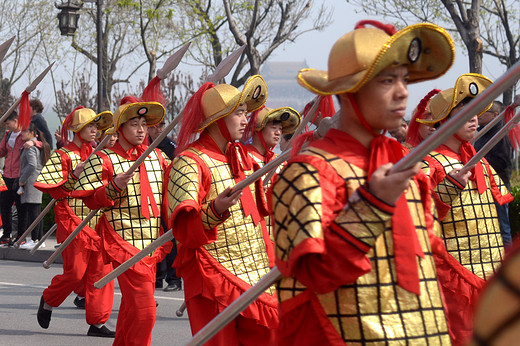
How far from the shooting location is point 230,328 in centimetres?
452

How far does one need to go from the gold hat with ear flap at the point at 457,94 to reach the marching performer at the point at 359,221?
2.63 metres

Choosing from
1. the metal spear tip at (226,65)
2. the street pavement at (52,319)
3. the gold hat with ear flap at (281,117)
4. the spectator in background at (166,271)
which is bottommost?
the street pavement at (52,319)

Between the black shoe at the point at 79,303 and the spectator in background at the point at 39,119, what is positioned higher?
the spectator in background at the point at 39,119

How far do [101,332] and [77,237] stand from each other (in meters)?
0.99

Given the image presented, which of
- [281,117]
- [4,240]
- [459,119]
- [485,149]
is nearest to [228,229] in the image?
[485,149]

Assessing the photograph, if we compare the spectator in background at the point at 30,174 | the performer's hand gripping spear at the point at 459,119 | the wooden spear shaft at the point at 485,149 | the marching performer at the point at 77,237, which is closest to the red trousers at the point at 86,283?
the marching performer at the point at 77,237

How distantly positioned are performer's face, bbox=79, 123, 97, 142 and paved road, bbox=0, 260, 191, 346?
65.1 inches

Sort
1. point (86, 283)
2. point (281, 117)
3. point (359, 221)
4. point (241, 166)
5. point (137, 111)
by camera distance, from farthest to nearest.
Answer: point (281, 117)
point (86, 283)
point (137, 111)
point (241, 166)
point (359, 221)

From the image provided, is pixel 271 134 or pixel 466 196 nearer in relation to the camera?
pixel 466 196

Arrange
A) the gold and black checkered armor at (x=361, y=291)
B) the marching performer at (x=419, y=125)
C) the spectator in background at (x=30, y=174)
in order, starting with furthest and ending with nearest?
1. the spectator in background at (x=30, y=174)
2. the marching performer at (x=419, y=125)
3. the gold and black checkered armor at (x=361, y=291)

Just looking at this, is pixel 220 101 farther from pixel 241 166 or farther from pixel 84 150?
pixel 84 150

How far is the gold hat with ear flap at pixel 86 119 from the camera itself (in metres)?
8.92

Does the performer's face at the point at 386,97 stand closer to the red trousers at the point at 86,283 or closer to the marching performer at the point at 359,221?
the marching performer at the point at 359,221

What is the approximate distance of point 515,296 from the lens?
104cm
